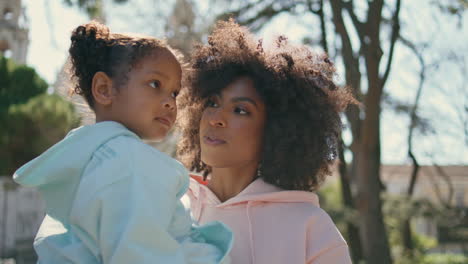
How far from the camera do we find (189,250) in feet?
5.44

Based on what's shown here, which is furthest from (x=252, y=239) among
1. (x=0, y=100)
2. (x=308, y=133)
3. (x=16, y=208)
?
(x=0, y=100)

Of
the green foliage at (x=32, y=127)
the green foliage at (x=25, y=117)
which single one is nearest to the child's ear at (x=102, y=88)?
the green foliage at (x=25, y=117)

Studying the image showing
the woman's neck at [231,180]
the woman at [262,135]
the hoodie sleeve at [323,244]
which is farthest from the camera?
the woman's neck at [231,180]

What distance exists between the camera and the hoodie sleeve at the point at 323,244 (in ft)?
6.64

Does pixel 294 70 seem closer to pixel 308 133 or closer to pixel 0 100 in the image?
pixel 308 133

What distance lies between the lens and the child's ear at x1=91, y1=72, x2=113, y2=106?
1.86 meters

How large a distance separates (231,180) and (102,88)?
724mm

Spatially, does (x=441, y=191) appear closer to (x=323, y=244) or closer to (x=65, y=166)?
(x=323, y=244)

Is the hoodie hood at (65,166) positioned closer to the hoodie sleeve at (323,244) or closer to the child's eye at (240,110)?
the child's eye at (240,110)

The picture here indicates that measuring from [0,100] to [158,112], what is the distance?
1532 cm

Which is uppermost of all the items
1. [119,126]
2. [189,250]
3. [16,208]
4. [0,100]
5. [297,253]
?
[119,126]

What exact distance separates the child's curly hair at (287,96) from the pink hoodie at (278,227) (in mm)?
117

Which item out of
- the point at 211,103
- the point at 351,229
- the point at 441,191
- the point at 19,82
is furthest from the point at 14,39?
the point at 441,191

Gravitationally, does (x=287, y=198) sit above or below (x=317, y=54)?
below
